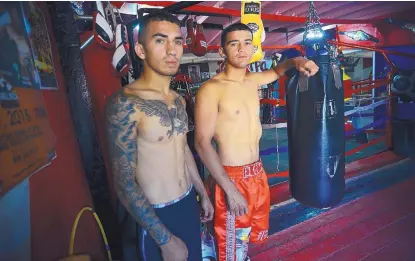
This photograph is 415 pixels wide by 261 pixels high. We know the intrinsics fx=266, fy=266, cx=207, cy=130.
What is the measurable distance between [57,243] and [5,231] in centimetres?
45

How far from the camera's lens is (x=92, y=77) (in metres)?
2.02

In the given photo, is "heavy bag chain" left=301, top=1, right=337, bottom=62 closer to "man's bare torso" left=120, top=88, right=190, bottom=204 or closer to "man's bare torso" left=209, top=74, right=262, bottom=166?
"man's bare torso" left=209, top=74, right=262, bottom=166

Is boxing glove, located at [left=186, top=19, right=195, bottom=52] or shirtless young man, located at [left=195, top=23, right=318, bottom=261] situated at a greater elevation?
boxing glove, located at [left=186, top=19, right=195, bottom=52]

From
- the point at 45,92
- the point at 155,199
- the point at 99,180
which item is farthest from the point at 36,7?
the point at 155,199

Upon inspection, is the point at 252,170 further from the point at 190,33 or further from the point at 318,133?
the point at 190,33

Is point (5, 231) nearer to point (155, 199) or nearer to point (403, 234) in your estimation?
point (155, 199)

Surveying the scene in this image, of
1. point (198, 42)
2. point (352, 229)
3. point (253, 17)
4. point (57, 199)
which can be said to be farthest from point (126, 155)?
point (198, 42)

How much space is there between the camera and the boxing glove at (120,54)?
1.76 meters

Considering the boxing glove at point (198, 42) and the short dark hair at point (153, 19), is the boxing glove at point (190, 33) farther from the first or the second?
the short dark hair at point (153, 19)

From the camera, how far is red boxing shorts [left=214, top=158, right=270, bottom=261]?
72.1 inches

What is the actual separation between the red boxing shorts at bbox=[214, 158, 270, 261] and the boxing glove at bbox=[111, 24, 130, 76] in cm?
99

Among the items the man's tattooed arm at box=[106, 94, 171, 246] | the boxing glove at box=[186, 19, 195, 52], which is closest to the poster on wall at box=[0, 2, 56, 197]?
the man's tattooed arm at box=[106, 94, 171, 246]

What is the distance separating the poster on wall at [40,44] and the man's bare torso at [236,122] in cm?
97

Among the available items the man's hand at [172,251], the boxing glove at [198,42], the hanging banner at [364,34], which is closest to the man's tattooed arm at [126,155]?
the man's hand at [172,251]
